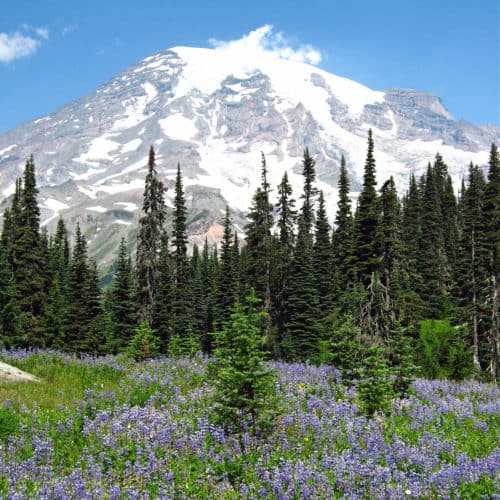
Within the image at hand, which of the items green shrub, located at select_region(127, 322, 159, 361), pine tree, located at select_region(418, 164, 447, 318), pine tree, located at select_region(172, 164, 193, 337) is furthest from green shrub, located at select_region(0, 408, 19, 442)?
pine tree, located at select_region(172, 164, 193, 337)

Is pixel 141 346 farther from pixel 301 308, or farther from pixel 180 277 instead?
pixel 180 277

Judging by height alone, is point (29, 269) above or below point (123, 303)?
above

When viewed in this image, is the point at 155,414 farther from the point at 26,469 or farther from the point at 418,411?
the point at 418,411

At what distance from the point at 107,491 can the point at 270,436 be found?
282 cm

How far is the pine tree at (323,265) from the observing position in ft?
191

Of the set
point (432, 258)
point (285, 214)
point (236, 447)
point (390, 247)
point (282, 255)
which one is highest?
point (285, 214)

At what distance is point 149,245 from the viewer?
39938 millimetres

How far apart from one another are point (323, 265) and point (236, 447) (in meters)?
54.8

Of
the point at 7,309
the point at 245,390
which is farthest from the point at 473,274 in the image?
the point at 245,390

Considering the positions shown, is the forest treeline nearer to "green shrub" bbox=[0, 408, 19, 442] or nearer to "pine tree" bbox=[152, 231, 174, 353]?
"pine tree" bbox=[152, 231, 174, 353]

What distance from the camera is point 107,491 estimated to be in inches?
272

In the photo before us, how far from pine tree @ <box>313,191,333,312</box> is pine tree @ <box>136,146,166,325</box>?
69.9ft

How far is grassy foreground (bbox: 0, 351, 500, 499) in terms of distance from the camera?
23.1 ft

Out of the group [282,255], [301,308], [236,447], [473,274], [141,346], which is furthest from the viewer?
[301,308]
